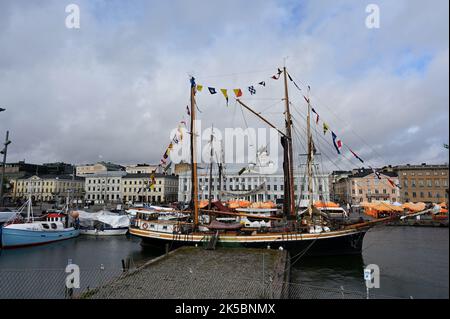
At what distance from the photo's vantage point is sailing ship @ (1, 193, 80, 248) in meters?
31.9

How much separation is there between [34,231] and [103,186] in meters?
90.7

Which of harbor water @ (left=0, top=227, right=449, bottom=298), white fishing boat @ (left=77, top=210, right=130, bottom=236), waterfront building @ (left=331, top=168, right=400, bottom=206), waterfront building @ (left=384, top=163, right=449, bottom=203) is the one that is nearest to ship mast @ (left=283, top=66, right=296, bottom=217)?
harbor water @ (left=0, top=227, right=449, bottom=298)

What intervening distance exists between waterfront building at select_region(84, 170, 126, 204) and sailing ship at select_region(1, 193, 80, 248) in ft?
264

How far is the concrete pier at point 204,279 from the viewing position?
12289mm

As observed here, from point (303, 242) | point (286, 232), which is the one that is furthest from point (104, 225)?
point (303, 242)

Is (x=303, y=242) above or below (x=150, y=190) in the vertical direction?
below

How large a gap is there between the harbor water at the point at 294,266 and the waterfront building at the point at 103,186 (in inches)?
3221

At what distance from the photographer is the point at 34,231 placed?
1336 inches

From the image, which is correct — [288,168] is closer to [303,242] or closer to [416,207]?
[303,242]

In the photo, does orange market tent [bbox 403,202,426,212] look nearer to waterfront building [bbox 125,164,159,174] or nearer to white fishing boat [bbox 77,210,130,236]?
white fishing boat [bbox 77,210,130,236]
